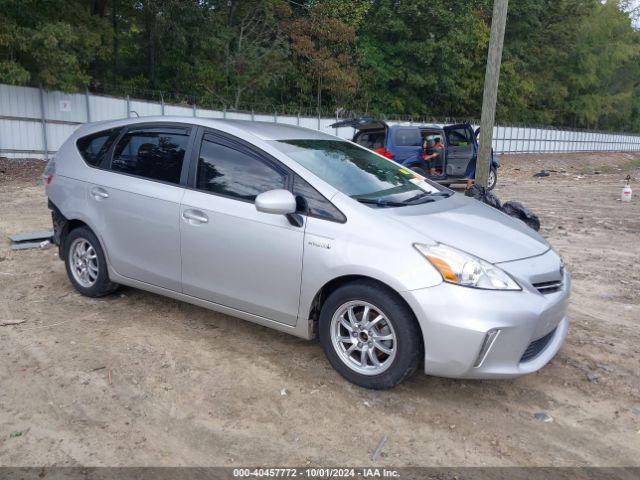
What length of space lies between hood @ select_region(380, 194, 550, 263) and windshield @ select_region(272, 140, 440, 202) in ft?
0.96

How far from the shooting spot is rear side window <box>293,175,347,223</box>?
3.59 metres

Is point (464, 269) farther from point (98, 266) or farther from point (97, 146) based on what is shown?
point (97, 146)

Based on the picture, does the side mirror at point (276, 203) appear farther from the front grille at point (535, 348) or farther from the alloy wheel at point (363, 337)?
the front grille at point (535, 348)

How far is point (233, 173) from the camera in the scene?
407cm

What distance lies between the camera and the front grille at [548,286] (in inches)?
136

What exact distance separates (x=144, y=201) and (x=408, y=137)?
10.1m

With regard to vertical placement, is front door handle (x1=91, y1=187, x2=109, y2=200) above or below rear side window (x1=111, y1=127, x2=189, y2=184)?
below

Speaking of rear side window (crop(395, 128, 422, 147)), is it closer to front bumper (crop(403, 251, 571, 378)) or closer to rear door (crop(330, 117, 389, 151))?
rear door (crop(330, 117, 389, 151))

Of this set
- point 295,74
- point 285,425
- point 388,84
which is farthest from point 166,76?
point 285,425

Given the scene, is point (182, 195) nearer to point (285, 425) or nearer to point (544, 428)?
point (285, 425)

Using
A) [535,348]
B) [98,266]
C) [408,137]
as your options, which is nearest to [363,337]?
[535,348]

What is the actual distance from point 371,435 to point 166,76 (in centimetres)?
2570

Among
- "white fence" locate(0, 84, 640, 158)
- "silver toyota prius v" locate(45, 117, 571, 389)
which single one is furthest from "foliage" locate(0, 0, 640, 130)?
"silver toyota prius v" locate(45, 117, 571, 389)

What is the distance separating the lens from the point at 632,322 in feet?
16.3
